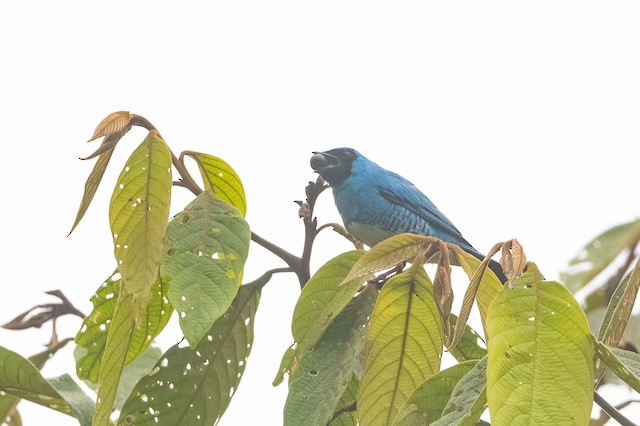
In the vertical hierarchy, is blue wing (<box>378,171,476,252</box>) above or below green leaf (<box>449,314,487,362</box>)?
above

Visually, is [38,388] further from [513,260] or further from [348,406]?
[513,260]

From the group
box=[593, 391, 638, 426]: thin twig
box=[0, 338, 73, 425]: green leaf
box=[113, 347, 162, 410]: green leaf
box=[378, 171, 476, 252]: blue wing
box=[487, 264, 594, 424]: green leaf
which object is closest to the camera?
box=[487, 264, 594, 424]: green leaf

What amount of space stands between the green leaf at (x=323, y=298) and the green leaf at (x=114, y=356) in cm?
32

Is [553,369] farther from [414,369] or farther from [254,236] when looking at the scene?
[254,236]

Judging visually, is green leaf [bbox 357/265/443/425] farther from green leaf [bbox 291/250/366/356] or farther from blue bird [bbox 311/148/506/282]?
blue bird [bbox 311/148/506/282]

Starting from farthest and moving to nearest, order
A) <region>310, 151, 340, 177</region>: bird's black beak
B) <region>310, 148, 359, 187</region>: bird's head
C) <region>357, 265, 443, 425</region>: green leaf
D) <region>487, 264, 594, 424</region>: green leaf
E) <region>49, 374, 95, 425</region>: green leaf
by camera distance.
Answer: <region>310, 148, 359, 187</region>: bird's head, <region>310, 151, 340, 177</region>: bird's black beak, <region>49, 374, 95, 425</region>: green leaf, <region>357, 265, 443, 425</region>: green leaf, <region>487, 264, 594, 424</region>: green leaf

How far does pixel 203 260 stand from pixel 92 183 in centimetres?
29

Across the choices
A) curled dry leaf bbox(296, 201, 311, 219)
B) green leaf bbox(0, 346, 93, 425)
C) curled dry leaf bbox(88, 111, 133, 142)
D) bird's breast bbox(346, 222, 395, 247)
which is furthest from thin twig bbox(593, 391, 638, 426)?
bird's breast bbox(346, 222, 395, 247)

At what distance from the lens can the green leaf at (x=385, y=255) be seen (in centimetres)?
165

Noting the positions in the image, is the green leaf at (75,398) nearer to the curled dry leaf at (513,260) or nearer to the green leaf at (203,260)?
the green leaf at (203,260)

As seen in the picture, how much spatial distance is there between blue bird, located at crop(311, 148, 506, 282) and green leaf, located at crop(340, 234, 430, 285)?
3.01m

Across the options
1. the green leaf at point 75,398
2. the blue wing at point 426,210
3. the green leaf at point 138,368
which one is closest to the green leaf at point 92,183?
the green leaf at point 75,398

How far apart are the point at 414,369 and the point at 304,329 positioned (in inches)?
10.8

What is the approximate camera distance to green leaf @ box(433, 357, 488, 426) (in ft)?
4.51
